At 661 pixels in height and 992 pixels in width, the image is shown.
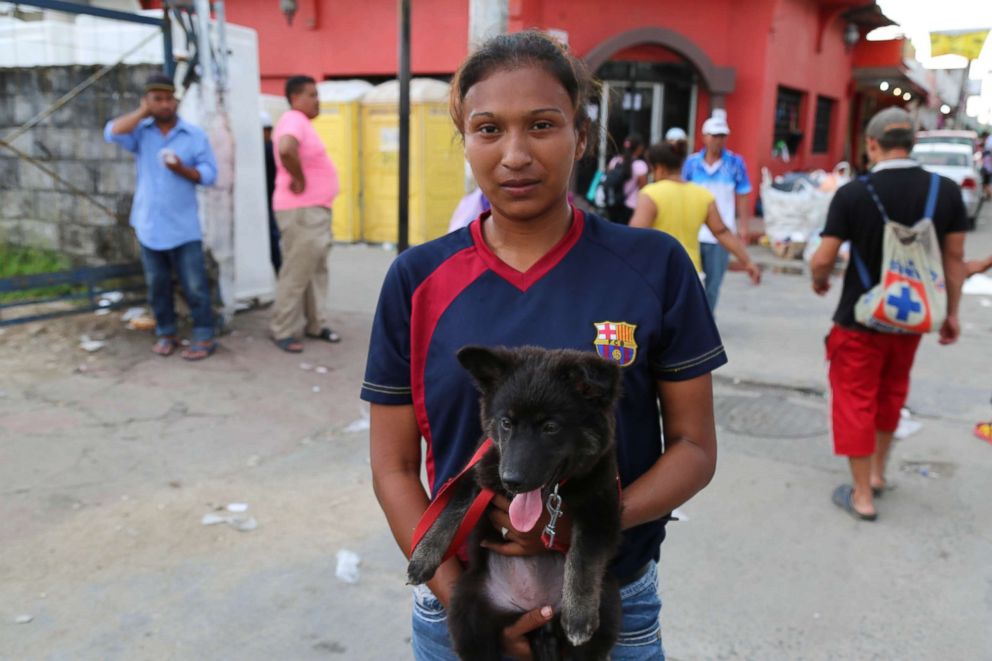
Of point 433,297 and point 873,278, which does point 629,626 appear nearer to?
point 433,297

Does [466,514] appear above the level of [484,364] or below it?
below

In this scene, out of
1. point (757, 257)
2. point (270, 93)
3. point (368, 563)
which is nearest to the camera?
point (368, 563)

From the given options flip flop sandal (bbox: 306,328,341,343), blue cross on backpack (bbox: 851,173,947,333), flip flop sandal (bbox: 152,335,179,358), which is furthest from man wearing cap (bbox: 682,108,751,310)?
flip flop sandal (bbox: 152,335,179,358)

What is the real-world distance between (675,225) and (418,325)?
15.8 ft

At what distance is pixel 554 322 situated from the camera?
164cm

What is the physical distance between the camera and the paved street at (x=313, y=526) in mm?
3307

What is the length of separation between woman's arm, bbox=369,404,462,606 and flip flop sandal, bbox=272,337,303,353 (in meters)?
5.43

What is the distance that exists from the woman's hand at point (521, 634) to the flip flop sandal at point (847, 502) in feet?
11.0

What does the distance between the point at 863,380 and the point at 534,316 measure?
10.8ft

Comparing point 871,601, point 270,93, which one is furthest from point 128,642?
point 270,93

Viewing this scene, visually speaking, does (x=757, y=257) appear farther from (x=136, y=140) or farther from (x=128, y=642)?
(x=128, y=642)

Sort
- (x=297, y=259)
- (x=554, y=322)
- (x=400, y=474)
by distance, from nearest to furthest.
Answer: (x=554, y=322), (x=400, y=474), (x=297, y=259)

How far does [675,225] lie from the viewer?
6.14m

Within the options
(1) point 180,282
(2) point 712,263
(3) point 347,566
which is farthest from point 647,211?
(1) point 180,282
